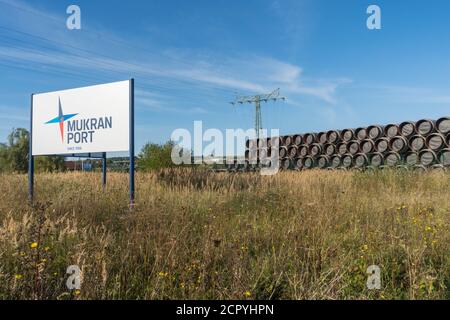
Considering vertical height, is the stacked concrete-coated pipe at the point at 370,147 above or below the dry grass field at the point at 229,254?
above

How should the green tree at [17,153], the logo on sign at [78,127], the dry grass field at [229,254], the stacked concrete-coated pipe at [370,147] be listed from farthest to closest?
the green tree at [17,153] < the stacked concrete-coated pipe at [370,147] < the logo on sign at [78,127] < the dry grass field at [229,254]

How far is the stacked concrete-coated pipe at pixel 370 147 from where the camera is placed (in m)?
12.8

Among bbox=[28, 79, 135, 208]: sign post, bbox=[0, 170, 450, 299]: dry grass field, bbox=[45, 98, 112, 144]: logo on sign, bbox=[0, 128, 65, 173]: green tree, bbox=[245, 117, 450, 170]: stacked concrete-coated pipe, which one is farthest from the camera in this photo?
bbox=[0, 128, 65, 173]: green tree

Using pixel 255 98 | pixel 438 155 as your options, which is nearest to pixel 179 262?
pixel 438 155

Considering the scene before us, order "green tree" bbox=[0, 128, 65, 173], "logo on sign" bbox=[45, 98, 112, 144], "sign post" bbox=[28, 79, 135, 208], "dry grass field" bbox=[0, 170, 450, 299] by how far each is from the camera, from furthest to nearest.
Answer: "green tree" bbox=[0, 128, 65, 173] → "logo on sign" bbox=[45, 98, 112, 144] → "sign post" bbox=[28, 79, 135, 208] → "dry grass field" bbox=[0, 170, 450, 299]

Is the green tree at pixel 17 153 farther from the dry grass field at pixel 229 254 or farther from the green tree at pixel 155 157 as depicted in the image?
the dry grass field at pixel 229 254

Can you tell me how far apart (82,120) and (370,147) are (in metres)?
11.5

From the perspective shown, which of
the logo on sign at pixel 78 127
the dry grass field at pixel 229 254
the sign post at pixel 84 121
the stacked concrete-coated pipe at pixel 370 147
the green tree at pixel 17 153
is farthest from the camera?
the green tree at pixel 17 153

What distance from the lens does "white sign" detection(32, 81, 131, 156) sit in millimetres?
7398

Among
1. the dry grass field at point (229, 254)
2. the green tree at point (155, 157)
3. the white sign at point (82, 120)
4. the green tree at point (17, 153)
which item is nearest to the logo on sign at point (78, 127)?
the white sign at point (82, 120)

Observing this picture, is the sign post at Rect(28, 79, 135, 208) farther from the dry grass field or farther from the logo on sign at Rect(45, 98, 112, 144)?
the dry grass field

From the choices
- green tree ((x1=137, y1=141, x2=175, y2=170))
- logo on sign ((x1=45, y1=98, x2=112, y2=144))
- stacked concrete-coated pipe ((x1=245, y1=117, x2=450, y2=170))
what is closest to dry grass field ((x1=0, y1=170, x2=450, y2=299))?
logo on sign ((x1=45, y1=98, x2=112, y2=144))

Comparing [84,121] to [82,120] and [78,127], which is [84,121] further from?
[78,127]

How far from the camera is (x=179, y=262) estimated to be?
128 inches
